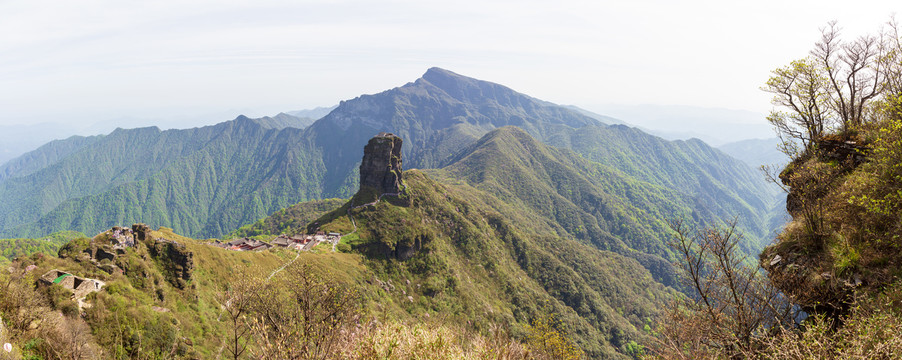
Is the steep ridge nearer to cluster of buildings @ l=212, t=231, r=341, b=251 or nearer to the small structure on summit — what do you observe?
cluster of buildings @ l=212, t=231, r=341, b=251

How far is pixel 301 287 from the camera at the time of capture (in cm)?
2217

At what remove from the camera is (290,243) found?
8756 centimetres

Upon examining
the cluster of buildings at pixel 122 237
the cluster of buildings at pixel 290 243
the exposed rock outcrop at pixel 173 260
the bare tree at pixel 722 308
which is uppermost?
the bare tree at pixel 722 308

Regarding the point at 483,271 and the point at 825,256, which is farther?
the point at 483,271

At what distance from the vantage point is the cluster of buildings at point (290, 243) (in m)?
84.2

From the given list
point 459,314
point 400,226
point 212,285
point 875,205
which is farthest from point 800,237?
point 400,226

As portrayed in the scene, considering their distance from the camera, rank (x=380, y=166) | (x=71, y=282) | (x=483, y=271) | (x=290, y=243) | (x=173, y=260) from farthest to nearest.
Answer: (x=380, y=166), (x=483, y=271), (x=290, y=243), (x=173, y=260), (x=71, y=282)

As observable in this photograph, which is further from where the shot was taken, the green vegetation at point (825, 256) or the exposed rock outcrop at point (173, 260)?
the exposed rock outcrop at point (173, 260)

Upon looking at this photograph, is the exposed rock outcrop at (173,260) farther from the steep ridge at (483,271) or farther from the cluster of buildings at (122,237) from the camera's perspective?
the steep ridge at (483,271)

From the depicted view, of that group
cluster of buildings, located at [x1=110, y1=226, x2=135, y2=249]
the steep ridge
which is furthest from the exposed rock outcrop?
the steep ridge

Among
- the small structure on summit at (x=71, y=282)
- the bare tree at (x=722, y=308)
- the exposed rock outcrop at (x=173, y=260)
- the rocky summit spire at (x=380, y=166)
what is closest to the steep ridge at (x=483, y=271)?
the rocky summit spire at (x=380, y=166)

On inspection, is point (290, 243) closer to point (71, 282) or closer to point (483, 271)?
point (71, 282)

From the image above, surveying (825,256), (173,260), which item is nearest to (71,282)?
(173,260)

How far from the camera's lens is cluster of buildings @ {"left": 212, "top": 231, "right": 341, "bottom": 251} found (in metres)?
84.2
